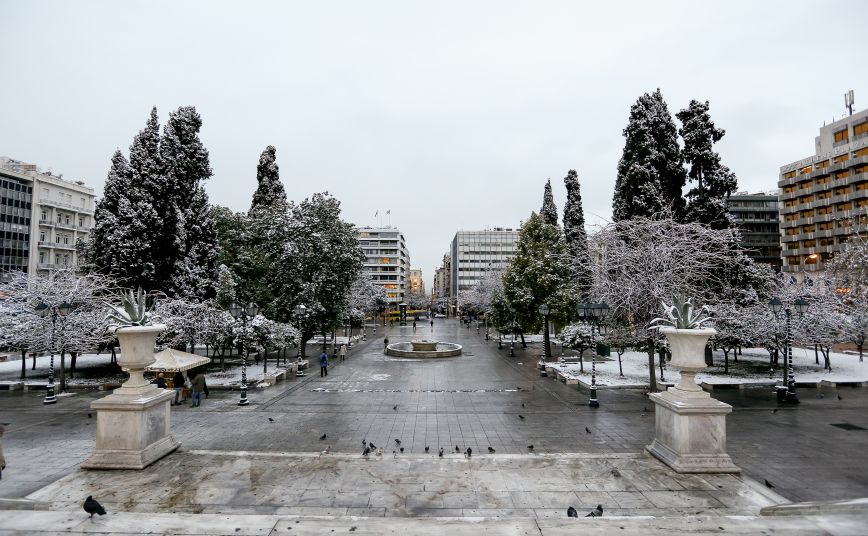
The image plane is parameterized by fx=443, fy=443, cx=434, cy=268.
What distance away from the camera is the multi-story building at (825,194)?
54000 millimetres

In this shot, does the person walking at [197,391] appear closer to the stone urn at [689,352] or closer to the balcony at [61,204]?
the stone urn at [689,352]

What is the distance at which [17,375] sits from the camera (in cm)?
2344

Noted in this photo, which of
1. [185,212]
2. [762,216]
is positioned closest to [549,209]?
[185,212]

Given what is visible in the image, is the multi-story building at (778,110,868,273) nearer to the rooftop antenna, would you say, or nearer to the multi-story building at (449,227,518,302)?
the rooftop antenna

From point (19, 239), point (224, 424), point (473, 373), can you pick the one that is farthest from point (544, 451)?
point (19, 239)

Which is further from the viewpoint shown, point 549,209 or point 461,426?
point 549,209

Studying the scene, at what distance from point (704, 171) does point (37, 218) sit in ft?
253

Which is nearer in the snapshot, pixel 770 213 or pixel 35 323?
pixel 35 323

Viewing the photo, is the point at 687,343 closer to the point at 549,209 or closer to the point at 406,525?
the point at 406,525

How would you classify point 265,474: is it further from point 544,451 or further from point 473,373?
point 473,373

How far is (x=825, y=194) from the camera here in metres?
57.9

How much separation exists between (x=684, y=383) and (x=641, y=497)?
300 cm

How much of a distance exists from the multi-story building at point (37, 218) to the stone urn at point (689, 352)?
65549 mm

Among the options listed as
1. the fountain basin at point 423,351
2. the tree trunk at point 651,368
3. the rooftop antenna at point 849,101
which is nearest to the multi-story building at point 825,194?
the rooftop antenna at point 849,101
